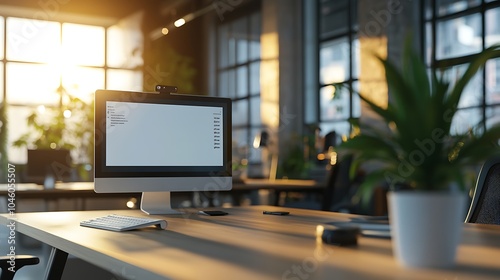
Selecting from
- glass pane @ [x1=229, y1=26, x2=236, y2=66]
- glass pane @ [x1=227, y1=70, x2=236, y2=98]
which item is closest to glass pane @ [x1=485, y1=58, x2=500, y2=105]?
glass pane @ [x1=227, y1=70, x2=236, y2=98]

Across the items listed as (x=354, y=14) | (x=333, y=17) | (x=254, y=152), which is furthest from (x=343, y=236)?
(x=254, y=152)

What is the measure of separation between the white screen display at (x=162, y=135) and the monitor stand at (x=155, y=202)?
15cm

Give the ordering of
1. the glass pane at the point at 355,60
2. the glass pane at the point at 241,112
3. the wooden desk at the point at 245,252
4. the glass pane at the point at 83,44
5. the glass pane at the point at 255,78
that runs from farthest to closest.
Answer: the glass pane at the point at 83,44
the glass pane at the point at 241,112
the glass pane at the point at 255,78
the glass pane at the point at 355,60
the wooden desk at the point at 245,252

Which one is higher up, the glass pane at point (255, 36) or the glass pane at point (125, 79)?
the glass pane at point (255, 36)

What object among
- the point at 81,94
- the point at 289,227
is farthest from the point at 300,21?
the point at 289,227

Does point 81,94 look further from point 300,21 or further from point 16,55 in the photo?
point 300,21

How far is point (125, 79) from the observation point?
529 inches

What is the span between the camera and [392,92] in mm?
1033

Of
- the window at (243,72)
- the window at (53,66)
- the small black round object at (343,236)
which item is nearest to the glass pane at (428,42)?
the window at (243,72)

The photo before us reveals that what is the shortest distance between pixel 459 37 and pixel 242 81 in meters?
4.97

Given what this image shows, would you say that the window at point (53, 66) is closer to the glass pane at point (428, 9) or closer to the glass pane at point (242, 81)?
the glass pane at point (242, 81)

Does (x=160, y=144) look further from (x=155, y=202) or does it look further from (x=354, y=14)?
(x=354, y=14)

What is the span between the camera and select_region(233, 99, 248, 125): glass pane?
11.9m

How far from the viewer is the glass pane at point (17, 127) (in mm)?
11961
